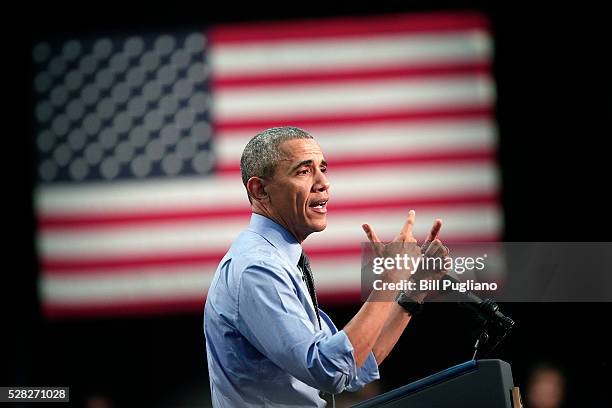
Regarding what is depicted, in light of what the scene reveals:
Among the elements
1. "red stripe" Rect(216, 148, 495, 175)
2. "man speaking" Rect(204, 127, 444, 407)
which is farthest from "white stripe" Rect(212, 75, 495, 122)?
"man speaking" Rect(204, 127, 444, 407)

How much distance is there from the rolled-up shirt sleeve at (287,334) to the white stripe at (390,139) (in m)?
2.75

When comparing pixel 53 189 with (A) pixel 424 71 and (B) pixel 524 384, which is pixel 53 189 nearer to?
(A) pixel 424 71

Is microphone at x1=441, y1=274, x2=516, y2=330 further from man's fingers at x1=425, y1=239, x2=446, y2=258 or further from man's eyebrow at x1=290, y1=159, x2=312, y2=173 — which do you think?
man's eyebrow at x1=290, y1=159, x2=312, y2=173

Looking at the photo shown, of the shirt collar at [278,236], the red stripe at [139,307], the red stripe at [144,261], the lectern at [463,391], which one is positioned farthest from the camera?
the red stripe at [139,307]

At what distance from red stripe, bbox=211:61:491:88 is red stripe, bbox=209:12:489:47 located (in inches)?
7.3

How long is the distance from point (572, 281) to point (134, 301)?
214 cm

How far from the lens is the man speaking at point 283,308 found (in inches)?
59.2

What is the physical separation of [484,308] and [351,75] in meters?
2.96

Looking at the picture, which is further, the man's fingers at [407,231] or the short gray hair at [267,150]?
the short gray hair at [267,150]

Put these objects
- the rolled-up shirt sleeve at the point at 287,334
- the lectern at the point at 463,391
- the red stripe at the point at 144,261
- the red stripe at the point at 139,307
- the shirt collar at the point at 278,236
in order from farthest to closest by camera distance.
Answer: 1. the red stripe at the point at 139,307
2. the red stripe at the point at 144,261
3. the shirt collar at the point at 278,236
4. the rolled-up shirt sleeve at the point at 287,334
5. the lectern at the point at 463,391

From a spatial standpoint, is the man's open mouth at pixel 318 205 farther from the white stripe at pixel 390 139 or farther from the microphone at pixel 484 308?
the white stripe at pixel 390 139

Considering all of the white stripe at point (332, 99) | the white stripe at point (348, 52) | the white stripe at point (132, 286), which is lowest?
the white stripe at point (132, 286)

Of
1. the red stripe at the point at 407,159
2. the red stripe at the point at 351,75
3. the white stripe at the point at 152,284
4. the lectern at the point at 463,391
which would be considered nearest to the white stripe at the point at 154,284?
the white stripe at the point at 152,284

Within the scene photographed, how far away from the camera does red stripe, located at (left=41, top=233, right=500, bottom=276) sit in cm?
417
